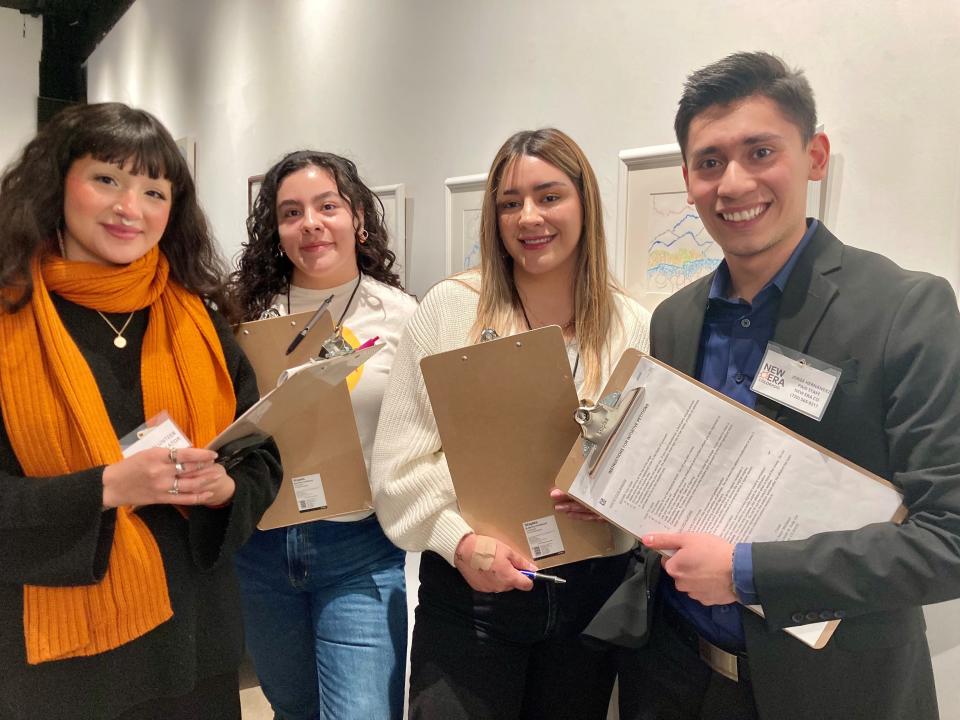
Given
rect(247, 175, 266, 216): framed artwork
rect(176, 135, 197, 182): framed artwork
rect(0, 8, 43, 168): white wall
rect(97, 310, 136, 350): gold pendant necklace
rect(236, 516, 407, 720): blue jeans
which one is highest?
rect(0, 8, 43, 168): white wall

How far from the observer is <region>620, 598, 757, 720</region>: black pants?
116 cm

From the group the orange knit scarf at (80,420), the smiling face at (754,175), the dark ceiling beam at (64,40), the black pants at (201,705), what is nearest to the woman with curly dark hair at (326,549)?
the black pants at (201,705)

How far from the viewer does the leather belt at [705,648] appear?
115 centimetres

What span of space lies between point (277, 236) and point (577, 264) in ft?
3.06

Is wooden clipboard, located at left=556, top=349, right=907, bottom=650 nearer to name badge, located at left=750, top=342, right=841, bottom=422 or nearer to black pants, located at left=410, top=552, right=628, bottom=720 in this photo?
name badge, located at left=750, top=342, right=841, bottom=422

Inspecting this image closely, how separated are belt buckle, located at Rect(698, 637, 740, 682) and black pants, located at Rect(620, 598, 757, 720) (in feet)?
0.04

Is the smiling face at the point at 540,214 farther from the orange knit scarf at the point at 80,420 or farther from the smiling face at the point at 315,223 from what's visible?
the orange knit scarf at the point at 80,420

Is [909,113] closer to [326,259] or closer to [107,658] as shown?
[326,259]

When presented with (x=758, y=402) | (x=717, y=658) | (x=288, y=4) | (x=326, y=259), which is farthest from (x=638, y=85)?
(x=288, y=4)

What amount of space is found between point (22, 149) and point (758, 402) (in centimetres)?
143

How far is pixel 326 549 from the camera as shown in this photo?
68.1 inches

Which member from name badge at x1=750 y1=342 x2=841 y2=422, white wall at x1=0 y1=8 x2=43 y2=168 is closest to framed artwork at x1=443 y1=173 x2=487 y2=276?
name badge at x1=750 y1=342 x2=841 y2=422

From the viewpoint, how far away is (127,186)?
1.27 meters

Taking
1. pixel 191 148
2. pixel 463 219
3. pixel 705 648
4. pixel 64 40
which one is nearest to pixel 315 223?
pixel 463 219
